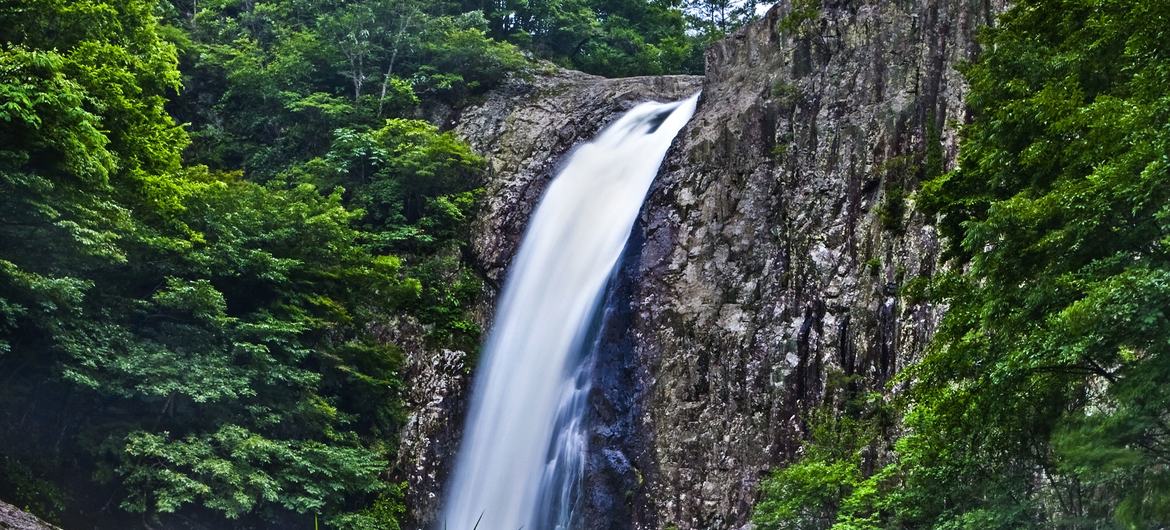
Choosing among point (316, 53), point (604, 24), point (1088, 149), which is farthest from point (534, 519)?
point (604, 24)

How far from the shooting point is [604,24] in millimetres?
32312

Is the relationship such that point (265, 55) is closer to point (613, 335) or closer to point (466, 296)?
point (466, 296)

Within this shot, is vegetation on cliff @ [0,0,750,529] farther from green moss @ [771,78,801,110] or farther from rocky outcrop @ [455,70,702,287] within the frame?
green moss @ [771,78,801,110]

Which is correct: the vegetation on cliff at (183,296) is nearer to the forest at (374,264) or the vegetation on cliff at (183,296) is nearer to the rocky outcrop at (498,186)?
the forest at (374,264)

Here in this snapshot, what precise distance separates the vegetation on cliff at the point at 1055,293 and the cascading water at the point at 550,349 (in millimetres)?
8691

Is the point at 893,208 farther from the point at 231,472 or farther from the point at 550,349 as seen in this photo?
the point at 231,472

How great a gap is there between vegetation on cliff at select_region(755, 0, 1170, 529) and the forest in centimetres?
2

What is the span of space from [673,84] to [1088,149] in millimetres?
19647

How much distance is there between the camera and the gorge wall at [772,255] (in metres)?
14.1

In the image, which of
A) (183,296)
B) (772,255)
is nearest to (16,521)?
(183,296)

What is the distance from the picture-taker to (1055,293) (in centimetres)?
643

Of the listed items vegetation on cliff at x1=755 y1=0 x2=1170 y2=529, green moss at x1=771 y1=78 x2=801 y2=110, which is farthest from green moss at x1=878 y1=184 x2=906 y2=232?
vegetation on cliff at x1=755 y1=0 x2=1170 y2=529

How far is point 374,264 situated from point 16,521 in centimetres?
969

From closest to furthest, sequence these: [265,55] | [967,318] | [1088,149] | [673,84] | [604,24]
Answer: [1088,149]
[967,318]
[673,84]
[265,55]
[604,24]
